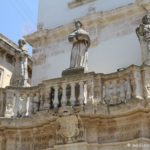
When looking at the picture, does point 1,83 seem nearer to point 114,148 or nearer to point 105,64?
point 105,64

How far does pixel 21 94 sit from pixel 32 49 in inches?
161

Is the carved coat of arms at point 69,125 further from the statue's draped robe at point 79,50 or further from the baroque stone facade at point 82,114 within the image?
the statue's draped robe at point 79,50

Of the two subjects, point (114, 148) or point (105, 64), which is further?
point (105, 64)

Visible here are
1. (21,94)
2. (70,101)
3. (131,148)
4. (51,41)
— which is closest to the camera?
(131,148)

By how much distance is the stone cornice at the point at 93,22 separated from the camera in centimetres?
1099

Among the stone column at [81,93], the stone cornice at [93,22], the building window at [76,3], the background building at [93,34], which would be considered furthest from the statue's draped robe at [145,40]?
the building window at [76,3]

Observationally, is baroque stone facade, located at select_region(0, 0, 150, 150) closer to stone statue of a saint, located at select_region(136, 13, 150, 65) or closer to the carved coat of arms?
the carved coat of arms

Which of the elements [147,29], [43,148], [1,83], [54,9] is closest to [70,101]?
[43,148]

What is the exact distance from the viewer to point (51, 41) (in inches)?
483

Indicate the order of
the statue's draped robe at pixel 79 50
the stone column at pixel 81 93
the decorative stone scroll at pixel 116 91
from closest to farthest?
the decorative stone scroll at pixel 116 91 < the stone column at pixel 81 93 < the statue's draped robe at pixel 79 50

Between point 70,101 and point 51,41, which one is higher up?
point 51,41

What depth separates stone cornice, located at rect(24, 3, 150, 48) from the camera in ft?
36.1

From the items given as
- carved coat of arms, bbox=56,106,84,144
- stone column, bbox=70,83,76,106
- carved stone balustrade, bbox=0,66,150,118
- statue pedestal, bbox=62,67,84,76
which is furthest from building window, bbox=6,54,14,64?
carved coat of arms, bbox=56,106,84,144

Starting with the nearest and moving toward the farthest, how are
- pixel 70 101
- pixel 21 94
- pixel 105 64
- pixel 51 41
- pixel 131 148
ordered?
1. pixel 131 148
2. pixel 70 101
3. pixel 21 94
4. pixel 105 64
5. pixel 51 41
